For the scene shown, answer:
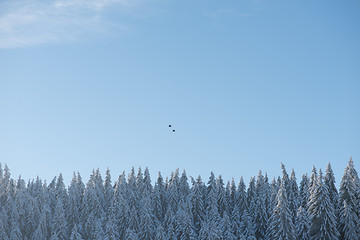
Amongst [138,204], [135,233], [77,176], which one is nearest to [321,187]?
[135,233]

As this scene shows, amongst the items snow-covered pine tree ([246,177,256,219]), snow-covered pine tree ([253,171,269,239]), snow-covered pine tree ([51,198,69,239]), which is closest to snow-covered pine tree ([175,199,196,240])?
snow-covered pine tree ([253,171,269,239])

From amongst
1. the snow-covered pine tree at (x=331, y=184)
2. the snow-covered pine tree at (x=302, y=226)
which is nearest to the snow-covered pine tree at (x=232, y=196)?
the snow-covered pine tree at (x=331, y=184)

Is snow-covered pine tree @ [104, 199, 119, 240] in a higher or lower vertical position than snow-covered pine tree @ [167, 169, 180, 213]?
lower

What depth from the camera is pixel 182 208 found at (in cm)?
9506

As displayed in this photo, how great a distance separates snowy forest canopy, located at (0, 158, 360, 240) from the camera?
7394cm

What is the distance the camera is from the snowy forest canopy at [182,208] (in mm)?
73938

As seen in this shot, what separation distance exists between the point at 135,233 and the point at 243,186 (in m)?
26.4

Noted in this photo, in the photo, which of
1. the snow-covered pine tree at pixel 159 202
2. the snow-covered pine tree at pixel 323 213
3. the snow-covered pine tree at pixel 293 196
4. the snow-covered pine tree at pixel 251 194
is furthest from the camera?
the snow-covered pine tree at pixel 159 202

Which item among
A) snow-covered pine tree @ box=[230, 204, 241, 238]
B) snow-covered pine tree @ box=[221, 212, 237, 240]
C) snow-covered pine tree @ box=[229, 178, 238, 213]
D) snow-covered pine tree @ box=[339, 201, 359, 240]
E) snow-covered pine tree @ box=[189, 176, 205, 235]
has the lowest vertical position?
snow-covered pine tree @ box=[339, 201, 359, 240]

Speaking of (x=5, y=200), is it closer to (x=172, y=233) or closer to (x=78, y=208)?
(x=78, y=208)

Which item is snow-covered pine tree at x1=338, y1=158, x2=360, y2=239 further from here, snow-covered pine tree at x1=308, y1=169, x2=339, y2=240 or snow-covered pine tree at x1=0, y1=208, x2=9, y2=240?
snow-covered pine tree at x1=0, y1=208, x2=9, y2=240

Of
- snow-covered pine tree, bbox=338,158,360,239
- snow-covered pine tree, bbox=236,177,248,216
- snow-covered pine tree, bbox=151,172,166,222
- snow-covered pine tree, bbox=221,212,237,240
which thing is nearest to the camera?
snow-covered pine tree, bbox=338,158,360,239

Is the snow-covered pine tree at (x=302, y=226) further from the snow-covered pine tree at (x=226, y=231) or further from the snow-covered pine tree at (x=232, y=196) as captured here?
the snow-covered pine tree at (x=232, y=196)

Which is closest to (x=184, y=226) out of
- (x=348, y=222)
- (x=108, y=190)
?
(x=348, y=222)
